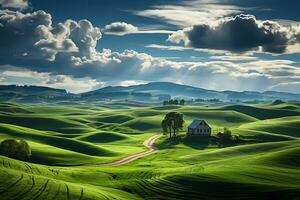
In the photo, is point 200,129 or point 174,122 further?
point 174,122

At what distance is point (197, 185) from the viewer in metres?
68.6

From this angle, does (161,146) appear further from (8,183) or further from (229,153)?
(8,183)

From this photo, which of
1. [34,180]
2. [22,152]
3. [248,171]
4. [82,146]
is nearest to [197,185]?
[248,171]

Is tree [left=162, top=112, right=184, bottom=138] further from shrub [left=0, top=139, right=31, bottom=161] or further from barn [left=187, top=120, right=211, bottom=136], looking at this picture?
shrub [left=0, top=139, right=31, bottom=161]

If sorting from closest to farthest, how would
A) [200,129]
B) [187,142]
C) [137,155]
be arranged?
[137,155]
[187,142]
[200,129]

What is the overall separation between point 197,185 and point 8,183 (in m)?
30.8

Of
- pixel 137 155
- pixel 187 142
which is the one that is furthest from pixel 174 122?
pixel 137 155

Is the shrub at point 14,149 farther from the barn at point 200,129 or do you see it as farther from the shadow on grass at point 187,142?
the barn at point 200,129

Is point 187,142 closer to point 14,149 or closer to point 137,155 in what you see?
point 137,155

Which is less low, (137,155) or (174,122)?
(174,122)

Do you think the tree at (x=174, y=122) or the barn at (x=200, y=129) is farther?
the tree at (x=174, y=122)

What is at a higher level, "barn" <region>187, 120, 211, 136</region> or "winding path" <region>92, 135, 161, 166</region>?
"barn" <region>187, 120, 211, 136</region>

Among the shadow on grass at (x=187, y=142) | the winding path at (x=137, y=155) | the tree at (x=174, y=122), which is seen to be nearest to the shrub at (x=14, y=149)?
the winding path at (x=137, y=155)

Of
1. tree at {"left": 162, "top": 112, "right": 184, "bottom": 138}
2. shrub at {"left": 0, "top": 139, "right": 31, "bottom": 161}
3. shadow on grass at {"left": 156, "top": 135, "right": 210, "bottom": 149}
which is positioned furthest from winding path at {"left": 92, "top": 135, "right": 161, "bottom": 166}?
shrub at {"left": 0, "top": 139, "right": 31, "bottom": 161}
